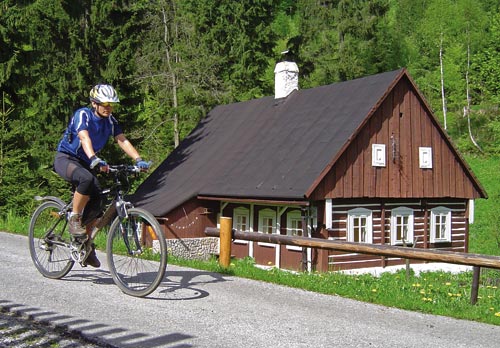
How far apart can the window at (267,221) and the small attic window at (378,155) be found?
373 centimetres

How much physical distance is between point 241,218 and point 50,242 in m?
15.5

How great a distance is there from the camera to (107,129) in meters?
7.37

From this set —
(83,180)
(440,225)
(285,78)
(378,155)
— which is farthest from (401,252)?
(285,78)

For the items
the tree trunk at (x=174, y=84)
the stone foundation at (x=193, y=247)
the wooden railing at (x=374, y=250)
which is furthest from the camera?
the tree trunk at (x=174, y=84)

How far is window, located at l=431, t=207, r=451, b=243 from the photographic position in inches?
934

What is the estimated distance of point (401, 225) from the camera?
22703 mm

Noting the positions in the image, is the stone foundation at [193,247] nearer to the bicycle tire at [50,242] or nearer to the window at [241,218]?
the window at [241,218]

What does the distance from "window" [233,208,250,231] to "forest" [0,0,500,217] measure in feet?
19.4

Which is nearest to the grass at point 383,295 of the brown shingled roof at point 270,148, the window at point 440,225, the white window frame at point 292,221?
the brown shingled roof at point 270,148

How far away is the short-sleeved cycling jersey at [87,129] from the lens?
709cm

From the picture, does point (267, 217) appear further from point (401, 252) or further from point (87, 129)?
point (87, 129)

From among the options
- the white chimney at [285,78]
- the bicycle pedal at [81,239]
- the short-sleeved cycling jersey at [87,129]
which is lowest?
the bicycle pedal at [81,239]

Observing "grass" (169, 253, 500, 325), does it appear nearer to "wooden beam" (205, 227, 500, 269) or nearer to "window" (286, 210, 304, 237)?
"wooden beam" (205, 227, 500, 269)

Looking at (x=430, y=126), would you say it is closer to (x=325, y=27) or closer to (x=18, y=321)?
(x=18, y=321)
